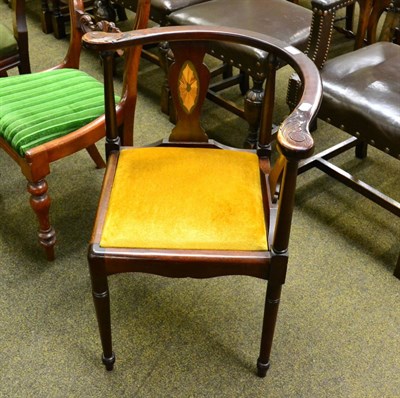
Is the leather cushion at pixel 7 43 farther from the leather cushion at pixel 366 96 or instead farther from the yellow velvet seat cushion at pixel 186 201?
the leather cushion at pixel 366 96

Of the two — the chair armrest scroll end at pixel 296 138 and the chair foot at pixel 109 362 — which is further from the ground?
the chair armrest scroll end at pixel 296 138

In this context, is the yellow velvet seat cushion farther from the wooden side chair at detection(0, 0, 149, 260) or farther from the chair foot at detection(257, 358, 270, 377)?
the chair foot at detection(257, 358, 270, 377)

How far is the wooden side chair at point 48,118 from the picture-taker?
4.91 ft

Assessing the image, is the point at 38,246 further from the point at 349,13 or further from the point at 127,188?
the point at 349,13

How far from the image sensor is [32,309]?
1545 mm

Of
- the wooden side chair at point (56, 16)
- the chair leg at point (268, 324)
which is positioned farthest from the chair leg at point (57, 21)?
the chair leg at point (268, 324)

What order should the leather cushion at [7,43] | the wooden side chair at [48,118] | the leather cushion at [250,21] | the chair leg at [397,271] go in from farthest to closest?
the leather cushion at [7,43] < the leather cushion at [250,21] < the chair leg at [397,271] < the wooden side chair at [48,118]

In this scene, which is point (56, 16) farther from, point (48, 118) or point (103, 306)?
point (103, 306)

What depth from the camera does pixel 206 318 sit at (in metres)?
1.54

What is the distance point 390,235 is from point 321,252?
0.25m

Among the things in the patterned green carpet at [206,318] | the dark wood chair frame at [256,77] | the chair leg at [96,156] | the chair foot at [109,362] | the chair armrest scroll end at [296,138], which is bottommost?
the patterned green carpet at [206,318]

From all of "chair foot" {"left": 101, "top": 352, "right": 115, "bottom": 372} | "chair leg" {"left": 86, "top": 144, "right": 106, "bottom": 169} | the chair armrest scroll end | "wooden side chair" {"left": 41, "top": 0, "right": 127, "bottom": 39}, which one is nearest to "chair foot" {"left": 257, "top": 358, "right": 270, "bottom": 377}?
"chair foot" {"left": 101, "top": 352, "right": 115, "bottom": 372}

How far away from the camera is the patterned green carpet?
1.38 meters

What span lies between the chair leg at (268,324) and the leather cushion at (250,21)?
81 cm
